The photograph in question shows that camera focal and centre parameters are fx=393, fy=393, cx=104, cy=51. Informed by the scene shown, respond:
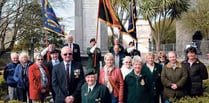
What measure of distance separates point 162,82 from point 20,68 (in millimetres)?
3249

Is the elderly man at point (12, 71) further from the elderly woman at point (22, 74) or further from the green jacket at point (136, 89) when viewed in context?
the green jacket at point (136, 89)

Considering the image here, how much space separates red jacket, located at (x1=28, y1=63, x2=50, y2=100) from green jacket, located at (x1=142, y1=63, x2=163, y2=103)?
2269 millimetres

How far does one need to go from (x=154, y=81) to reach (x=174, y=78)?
1.30ft

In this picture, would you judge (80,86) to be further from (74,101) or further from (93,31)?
(93,31)

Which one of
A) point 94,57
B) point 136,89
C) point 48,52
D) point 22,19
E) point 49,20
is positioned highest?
point 22,19

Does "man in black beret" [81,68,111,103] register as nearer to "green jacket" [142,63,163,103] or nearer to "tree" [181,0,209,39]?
"green jacket" [142,63,163,103]

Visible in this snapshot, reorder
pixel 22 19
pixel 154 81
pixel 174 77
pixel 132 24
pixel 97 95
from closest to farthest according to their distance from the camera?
1. pixel 97 95
2. pixel 174 77
3. pixel 154 81
4. pixel 132 24
5. pixel 22 19

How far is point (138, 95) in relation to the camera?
700cm

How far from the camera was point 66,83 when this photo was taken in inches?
255

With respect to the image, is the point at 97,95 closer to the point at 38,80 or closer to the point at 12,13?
the point at 38,80

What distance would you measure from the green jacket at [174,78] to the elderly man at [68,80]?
6.08 feet

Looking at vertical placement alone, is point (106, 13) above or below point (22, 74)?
above

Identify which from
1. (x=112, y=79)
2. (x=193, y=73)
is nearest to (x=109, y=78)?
(x=112, y=79)

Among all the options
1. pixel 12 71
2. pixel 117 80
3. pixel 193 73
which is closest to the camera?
pixel 117 80
